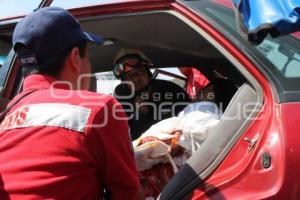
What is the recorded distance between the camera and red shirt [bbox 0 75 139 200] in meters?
1.57

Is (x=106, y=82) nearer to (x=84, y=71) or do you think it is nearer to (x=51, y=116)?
(x=84, y=71)

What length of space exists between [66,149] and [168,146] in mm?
857

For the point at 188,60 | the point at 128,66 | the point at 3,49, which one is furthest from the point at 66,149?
the point at 188,60

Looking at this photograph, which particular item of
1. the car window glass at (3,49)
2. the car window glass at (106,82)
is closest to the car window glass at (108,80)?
the car window glass at (106,82)

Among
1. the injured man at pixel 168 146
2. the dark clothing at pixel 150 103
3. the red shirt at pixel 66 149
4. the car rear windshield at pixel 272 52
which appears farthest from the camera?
the dark clothing at pixel 150 103

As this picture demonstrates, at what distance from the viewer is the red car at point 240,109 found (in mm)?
1894

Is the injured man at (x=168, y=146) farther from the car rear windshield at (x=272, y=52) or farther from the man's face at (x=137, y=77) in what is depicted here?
the man's face at (x=137, y=77)

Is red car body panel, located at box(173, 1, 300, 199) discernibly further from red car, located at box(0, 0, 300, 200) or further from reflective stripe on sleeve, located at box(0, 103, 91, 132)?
reflective stripe on sleeve, located at box(0, 103, 91, 132)

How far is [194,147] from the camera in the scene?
2.35 metres

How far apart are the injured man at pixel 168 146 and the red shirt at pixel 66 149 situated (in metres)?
0.62

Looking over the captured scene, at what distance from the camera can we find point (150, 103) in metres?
3.70

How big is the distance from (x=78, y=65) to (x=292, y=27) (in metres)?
0.73

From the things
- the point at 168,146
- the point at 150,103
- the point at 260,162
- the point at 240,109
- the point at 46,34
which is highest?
the point at 46,34

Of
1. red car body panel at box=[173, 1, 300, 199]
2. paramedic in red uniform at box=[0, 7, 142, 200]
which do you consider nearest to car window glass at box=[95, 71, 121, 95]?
red car body panel at box=[173, 1, 300, 199]
